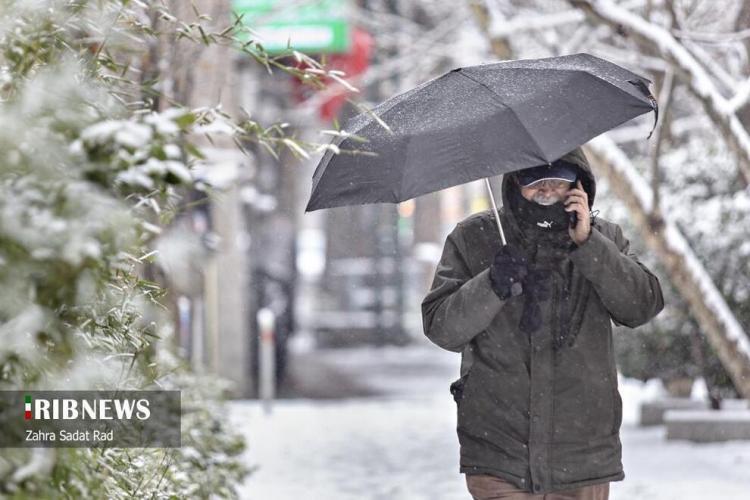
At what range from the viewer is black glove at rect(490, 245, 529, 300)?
3.54 m

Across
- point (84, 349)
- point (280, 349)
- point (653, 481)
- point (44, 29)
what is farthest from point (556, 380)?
point (280, 349)

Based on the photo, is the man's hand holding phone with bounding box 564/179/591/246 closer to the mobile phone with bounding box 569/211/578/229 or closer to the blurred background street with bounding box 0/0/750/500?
the mobile phone with bounding box 569/211/578/229

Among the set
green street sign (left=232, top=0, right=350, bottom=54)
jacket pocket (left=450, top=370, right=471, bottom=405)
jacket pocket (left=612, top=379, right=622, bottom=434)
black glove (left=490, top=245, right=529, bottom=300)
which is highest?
green street sign (left=232, top=0, right=350, bottom=54)

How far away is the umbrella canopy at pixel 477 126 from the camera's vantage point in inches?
141

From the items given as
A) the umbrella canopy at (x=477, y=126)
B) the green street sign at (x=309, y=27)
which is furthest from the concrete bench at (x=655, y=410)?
the umbrella canopy at (x=477, y=126)

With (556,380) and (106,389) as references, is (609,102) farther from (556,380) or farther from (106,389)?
(106,389)

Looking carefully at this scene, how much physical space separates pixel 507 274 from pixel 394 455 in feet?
22.2

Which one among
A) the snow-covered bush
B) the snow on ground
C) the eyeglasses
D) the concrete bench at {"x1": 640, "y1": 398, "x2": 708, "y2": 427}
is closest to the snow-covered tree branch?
the snow on ground

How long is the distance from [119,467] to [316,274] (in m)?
27.8

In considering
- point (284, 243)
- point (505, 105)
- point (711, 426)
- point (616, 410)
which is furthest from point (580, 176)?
point (284, 243)

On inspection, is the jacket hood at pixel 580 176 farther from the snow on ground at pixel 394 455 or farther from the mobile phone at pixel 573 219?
the snow on ground at pixel 394 455

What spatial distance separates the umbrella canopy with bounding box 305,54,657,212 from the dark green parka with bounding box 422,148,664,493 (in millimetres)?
182

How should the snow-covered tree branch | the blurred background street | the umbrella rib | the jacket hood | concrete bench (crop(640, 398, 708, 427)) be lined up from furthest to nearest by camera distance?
concrete bench (crop(640, 398, 708, 427)) < the snow-covered tree branch < the jacket hood < the umbrella rib < the blurred background street

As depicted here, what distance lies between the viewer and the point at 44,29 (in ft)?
8.34
